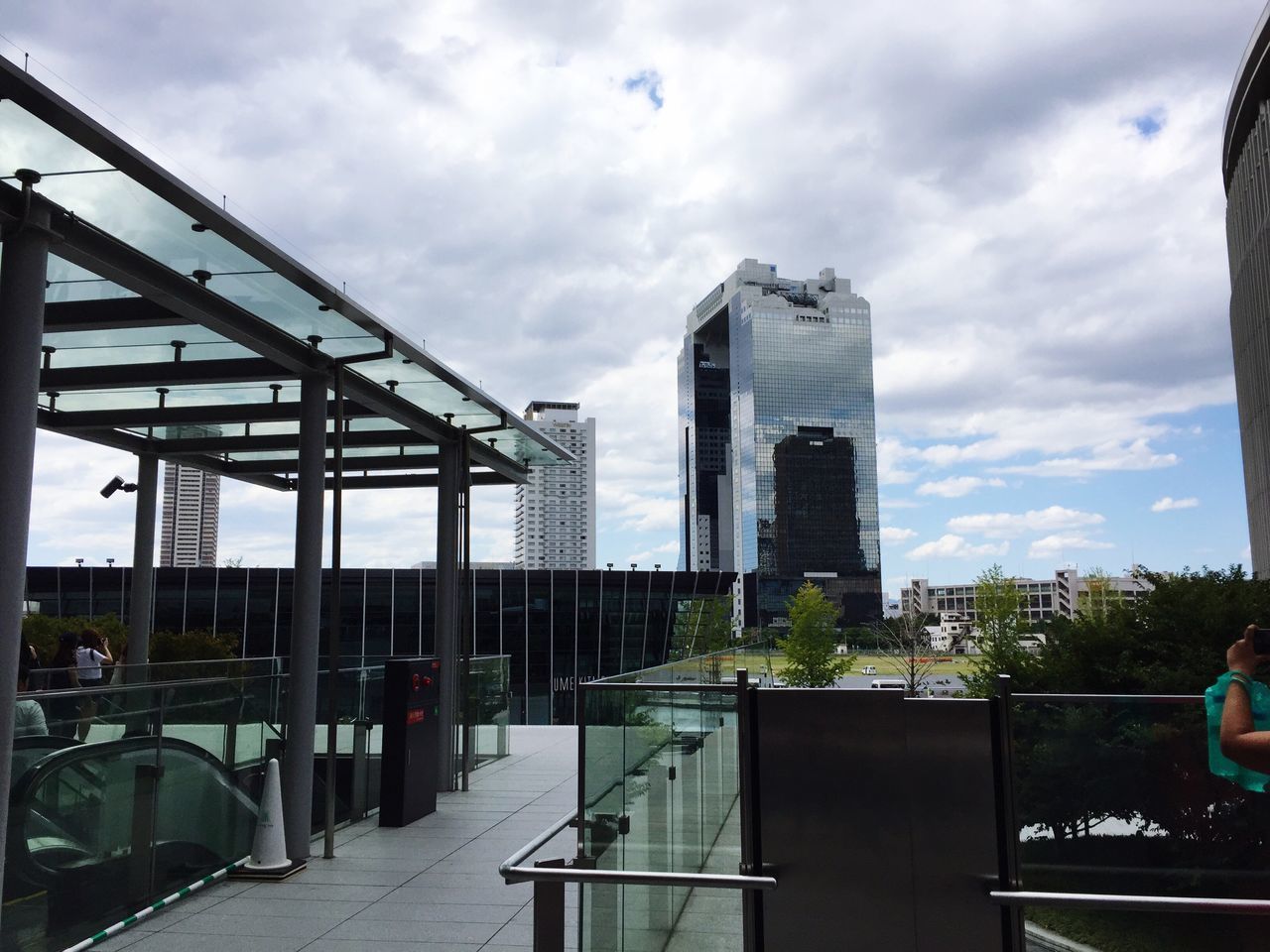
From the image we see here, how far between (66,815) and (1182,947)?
20.6 feet

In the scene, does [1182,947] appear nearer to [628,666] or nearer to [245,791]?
[245,791]

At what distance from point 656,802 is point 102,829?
12.5ft

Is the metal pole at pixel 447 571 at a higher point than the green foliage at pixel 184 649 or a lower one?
higher

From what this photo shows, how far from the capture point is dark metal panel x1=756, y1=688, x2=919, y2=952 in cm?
307

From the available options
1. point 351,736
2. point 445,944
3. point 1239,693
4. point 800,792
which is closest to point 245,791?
point 351,736

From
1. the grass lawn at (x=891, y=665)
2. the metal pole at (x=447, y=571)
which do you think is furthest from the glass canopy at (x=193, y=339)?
the grass lawn at (x=891, y=665)

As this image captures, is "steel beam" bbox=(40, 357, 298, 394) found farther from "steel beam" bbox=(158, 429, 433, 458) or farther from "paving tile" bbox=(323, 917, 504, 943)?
"paving tile" bbox=(323, 917, 504, 943)

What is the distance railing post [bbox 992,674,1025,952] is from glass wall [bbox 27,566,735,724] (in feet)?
141

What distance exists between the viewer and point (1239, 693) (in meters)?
2.58

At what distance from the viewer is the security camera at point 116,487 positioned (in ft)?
51.1

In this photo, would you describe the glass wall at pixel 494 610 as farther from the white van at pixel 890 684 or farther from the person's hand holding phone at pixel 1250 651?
the person's hand holding phone at pixel 1250 651

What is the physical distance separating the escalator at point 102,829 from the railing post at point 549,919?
425 centimetres

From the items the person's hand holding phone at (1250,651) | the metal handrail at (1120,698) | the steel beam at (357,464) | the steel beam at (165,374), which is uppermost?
the steel beam at (165,374)

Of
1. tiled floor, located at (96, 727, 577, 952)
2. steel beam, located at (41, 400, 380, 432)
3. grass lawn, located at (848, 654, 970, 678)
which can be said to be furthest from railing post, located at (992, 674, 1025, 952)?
grass lawn, located at (848, 654, 970, 678)
